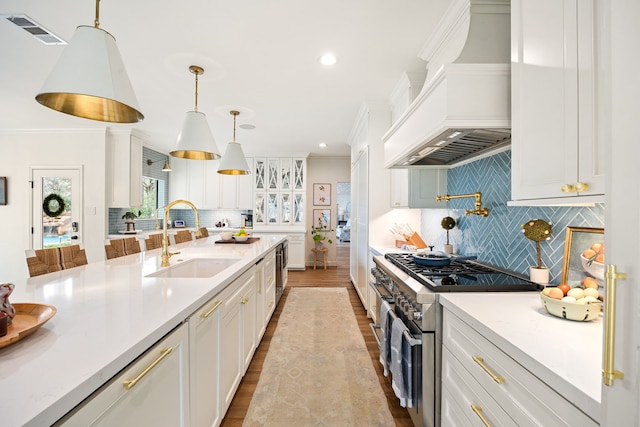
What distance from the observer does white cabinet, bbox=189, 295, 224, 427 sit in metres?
1.26

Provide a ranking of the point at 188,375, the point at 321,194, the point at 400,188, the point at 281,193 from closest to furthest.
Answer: the point at 188,375 → the point at 400,188 → the point at 281,193 → the point at 321,194

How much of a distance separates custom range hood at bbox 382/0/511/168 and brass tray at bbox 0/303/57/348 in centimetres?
171

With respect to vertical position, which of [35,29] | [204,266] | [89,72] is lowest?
[204,266]

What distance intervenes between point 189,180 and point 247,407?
5944mm

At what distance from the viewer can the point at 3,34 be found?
89.0 inches

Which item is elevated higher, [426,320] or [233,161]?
[233,161]

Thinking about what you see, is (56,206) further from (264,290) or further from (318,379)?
(318,379)

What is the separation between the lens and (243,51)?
247 cm

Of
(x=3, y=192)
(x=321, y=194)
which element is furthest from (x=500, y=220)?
(x=3, y=192)

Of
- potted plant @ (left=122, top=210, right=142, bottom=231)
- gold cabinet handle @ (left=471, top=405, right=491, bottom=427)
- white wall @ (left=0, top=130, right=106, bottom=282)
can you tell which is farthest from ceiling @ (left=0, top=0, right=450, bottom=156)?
gold cabinet handle @ (left=471, top=405, right=491, bottom=427)

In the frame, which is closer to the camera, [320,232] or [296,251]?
[296,251]

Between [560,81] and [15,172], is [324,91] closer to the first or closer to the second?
[560,81]

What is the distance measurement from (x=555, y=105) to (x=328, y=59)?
193 cm

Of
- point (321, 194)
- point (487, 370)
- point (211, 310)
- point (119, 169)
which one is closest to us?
point (487, 370)
